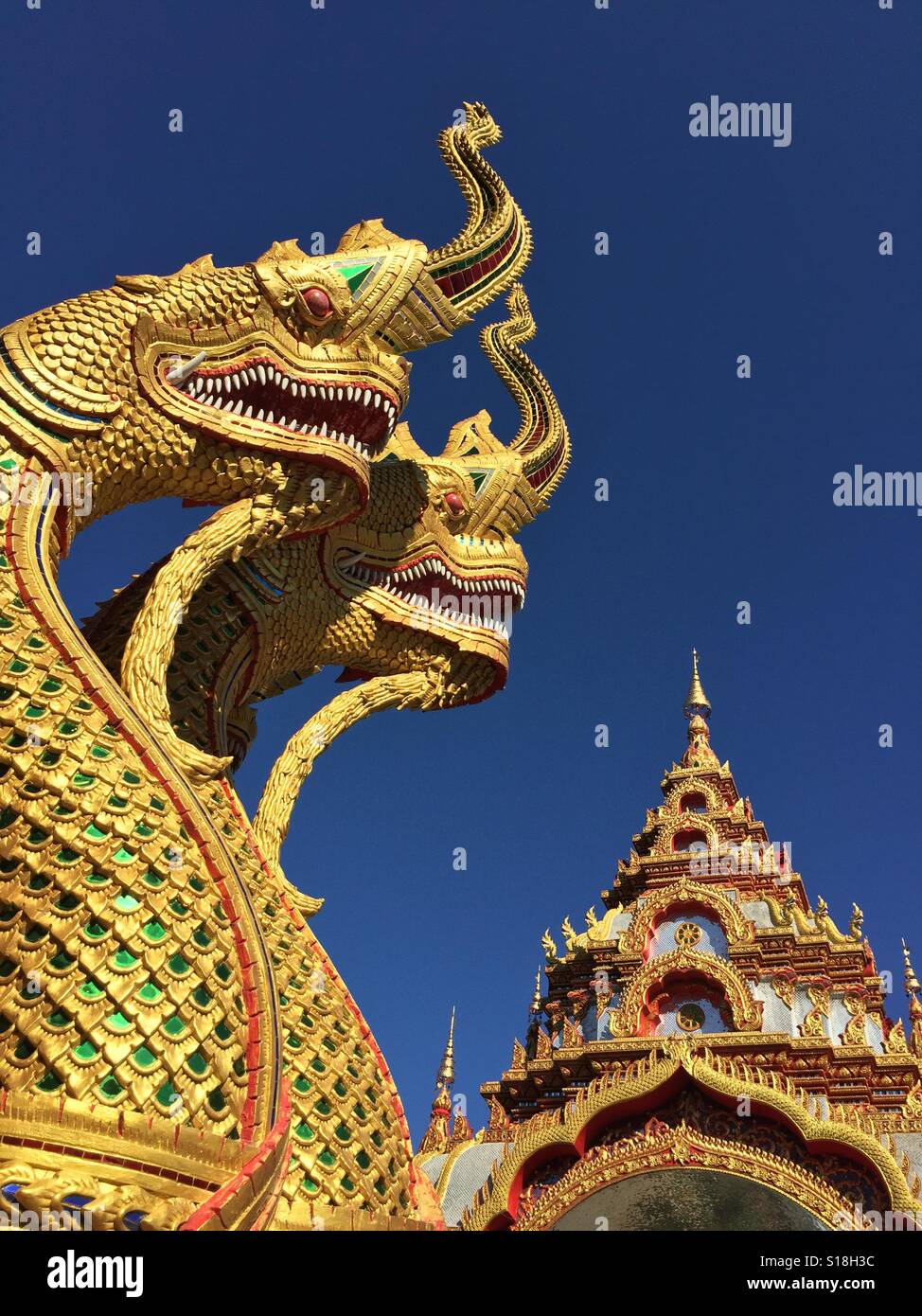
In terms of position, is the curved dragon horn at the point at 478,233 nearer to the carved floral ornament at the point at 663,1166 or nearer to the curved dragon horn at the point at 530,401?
the curved dragon horn at the point at 530,401

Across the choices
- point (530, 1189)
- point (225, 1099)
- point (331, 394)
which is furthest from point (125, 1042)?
point (530, 1189)

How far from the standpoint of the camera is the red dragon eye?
8.33 m

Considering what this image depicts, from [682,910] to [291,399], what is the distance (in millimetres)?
13283

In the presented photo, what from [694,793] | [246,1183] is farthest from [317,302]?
[694,793]

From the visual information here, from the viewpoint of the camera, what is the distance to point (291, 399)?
8242 millimetres

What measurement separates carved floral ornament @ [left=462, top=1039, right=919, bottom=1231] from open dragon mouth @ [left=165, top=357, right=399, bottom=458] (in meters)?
10.1

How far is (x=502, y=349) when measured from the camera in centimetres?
1177

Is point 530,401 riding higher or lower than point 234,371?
higher

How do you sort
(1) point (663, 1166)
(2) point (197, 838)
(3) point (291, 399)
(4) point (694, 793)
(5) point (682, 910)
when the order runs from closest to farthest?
(2) point (197, 838) < (3) point (291, 399) < (1) point (663, 1166) < (5) point (682, 910) < (4) point (694, 793)

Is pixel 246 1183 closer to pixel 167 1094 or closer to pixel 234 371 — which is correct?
pixel 167 1094

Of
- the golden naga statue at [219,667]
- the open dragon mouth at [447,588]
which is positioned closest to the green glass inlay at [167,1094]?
the golden naga statue at [219,667]

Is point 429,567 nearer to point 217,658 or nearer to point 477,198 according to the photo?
point 217,658

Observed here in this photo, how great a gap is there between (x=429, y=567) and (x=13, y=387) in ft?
12.8

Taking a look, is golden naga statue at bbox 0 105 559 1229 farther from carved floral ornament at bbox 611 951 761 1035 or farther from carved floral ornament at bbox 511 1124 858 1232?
carved floral ornament at bbox 611 951 761 1035
